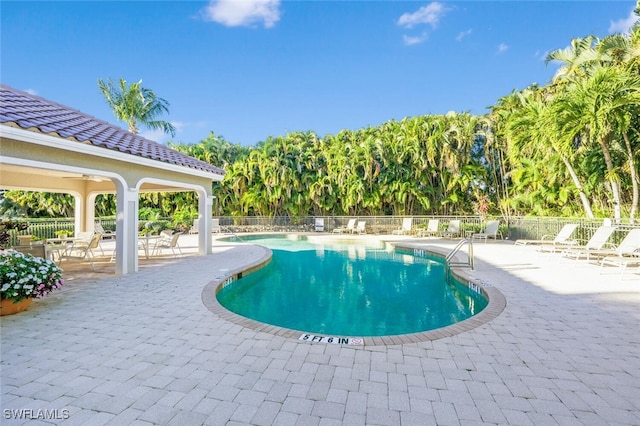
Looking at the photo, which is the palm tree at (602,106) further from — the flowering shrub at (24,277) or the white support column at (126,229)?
the flowering shrub at (24,277)

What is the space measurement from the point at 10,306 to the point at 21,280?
537mm

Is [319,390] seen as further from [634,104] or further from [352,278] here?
[634,104]

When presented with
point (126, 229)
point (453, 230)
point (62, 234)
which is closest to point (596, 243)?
point (453, 230)

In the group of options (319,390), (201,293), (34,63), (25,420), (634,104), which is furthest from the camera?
(34,63)

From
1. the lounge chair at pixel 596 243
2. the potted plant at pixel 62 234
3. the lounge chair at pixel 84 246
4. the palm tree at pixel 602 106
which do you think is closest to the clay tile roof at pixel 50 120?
the lounge chair at pixel 84 246

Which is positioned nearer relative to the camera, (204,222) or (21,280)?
(21,280)

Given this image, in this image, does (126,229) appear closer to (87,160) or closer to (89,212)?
(87,160)

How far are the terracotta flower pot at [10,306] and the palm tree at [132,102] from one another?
22.4 metres

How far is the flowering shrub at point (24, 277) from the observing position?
199 inches

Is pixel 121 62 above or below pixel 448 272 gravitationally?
above

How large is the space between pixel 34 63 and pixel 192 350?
64.6ft

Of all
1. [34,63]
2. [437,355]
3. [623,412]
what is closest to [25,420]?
[437,355]

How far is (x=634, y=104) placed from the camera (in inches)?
476

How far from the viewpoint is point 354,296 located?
793 cm
